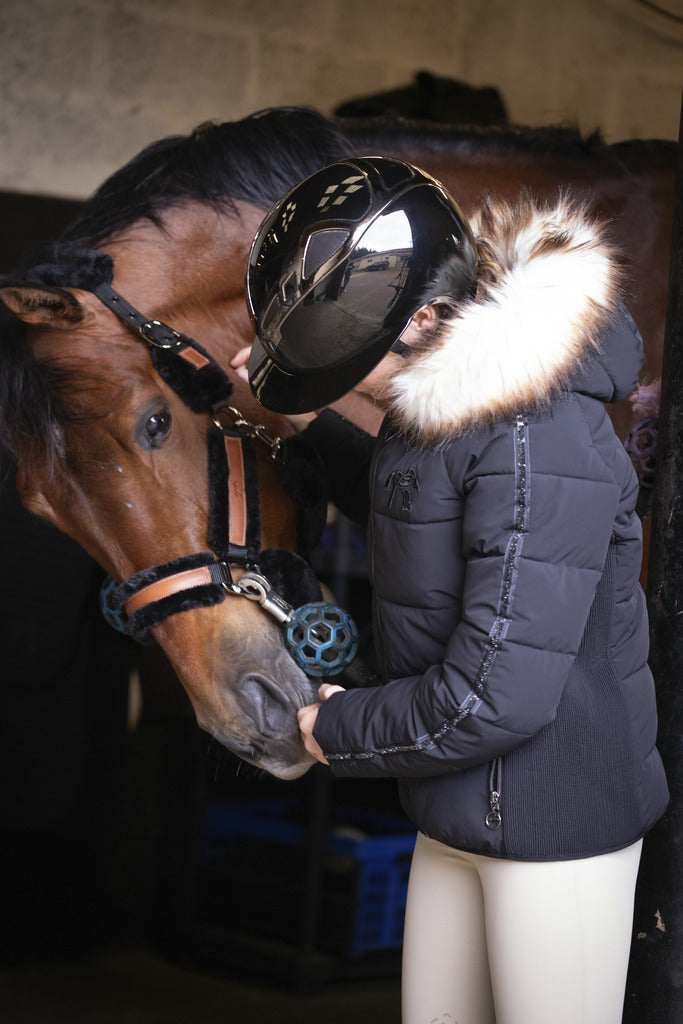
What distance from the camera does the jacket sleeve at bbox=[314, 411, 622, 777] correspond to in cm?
102

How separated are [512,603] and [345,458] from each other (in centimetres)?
60

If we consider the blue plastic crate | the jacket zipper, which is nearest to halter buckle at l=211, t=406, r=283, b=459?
the jacket zipper

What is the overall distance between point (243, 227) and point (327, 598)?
596mm

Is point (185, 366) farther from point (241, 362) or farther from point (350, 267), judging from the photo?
point (350, 267)

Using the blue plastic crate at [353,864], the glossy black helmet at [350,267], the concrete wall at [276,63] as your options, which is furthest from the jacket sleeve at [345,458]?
the concrete wall at [276,63]

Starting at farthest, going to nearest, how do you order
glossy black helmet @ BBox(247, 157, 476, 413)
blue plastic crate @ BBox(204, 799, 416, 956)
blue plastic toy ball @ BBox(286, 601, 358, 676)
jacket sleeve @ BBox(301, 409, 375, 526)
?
1. blue plastic crate @ BBox(204, 799, 416, 956)
2. jacket sleeve @ BBox(301, 409, 375, 526)
3. blue plastic toy ball @ BBox(286, 601, 358, 676)
4. glossy black helmet @ BBox(247, 157, 476, 413)

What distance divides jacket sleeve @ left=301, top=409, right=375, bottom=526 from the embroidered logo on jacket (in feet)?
1.32

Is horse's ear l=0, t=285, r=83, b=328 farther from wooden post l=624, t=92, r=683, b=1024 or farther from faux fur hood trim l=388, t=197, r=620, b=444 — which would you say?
wooden post l=624, t=92, r=683, b=1024

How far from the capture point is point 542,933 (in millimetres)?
1071

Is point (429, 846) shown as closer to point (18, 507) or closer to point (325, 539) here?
point (18, 507)

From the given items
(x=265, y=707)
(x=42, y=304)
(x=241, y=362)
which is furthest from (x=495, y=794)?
(x=42, y=304)

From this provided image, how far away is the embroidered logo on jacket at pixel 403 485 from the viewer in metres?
1.12

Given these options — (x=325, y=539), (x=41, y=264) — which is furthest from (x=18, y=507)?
(x=41, y=264)

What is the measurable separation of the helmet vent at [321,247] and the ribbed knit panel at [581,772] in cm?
49
